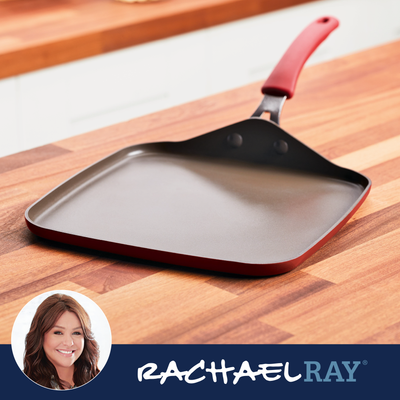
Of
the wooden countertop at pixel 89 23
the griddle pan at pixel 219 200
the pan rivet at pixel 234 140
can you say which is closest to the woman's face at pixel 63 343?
the griddle pan at pixel 219 200

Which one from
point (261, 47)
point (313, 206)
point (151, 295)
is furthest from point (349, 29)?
point (151, 295)

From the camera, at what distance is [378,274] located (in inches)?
21.6

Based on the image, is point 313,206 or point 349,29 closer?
point 313,206

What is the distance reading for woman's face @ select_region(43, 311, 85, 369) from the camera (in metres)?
0.44

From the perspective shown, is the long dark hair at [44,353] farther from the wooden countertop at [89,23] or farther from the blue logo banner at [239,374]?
the wooden countertop at [89,23]

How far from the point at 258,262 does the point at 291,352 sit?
11cm

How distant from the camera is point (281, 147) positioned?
75 cm

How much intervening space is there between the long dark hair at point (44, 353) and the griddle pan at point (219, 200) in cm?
11

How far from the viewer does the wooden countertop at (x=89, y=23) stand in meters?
1.53

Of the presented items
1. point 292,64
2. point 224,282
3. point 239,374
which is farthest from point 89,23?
point 239,374

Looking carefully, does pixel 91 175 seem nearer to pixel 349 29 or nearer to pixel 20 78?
pixel 20 78

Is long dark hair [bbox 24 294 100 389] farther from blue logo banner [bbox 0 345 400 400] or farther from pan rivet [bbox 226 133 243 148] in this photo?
pan rivet [bbox 226 133 243 148]

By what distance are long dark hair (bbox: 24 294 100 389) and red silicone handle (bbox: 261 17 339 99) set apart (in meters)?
0.44

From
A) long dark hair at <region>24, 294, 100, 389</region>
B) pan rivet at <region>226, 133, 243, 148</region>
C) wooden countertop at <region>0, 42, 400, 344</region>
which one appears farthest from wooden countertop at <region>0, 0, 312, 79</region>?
long dark hair at <region>24, 294, 100, 389</region>
